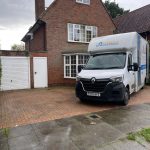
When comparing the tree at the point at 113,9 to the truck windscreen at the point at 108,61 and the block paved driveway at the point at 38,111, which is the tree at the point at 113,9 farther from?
the block paved driveway at the point at 38,111

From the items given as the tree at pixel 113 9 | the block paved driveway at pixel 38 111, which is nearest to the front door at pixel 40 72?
the block paved driveway at pixel 38 111

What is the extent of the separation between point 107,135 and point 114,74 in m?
3.32

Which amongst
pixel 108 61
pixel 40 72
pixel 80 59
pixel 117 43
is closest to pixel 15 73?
pixel 40 72

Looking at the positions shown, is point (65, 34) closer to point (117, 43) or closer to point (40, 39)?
point (40, 39)

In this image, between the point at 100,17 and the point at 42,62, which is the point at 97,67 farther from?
the point at 100,17

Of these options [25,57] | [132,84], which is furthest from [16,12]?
[132,84]

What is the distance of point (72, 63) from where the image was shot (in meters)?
15.4

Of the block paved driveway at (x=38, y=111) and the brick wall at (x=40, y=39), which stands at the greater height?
the brick wall at (x=40, y=39)

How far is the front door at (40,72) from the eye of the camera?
14321mm

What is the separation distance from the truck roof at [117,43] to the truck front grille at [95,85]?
7.45ft

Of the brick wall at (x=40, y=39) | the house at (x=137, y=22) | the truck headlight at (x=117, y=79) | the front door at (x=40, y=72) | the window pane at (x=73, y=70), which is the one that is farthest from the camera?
the house at (x=137, y=22)

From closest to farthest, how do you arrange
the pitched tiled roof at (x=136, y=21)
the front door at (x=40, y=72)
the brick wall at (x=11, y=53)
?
1. the brick wall at (x=11, y=53)
2. the front door at (x=40, y=72)
3. the pitched tiled roof at (x=136, y=21)

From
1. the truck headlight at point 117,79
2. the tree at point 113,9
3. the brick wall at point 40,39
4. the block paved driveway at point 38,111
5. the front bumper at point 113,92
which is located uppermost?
the tree at point 113,9

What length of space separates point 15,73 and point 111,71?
8.17 m
